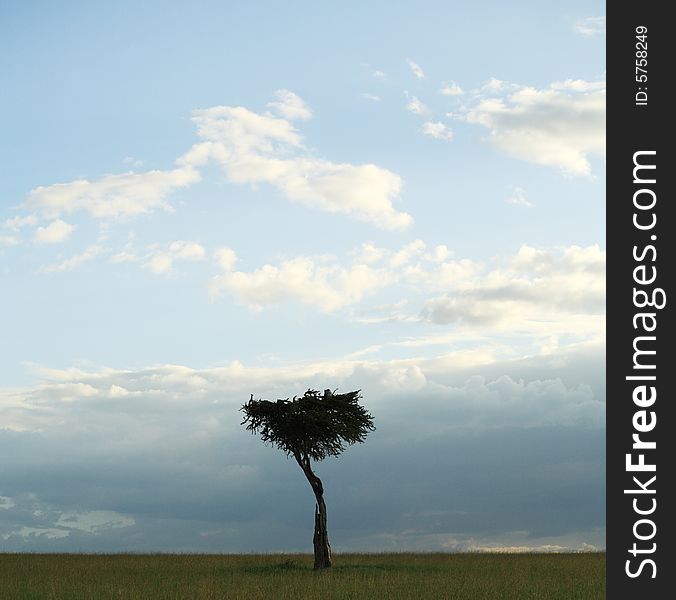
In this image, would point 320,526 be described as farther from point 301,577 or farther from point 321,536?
point 301,577

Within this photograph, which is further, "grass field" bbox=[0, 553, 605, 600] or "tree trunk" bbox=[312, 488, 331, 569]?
"tree trunk" bbox=[312, 488, 331, 569]

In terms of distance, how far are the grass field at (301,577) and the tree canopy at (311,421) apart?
612 centimetres

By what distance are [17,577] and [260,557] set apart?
1762cm

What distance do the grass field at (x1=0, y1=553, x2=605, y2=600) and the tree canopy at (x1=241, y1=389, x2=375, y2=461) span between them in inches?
241

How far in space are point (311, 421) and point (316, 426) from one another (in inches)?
14.6

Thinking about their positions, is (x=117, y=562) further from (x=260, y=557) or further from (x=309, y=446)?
(x=309, y=446)

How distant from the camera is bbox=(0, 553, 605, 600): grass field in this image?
30016 mm

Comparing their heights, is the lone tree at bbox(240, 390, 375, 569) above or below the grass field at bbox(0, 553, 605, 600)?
above

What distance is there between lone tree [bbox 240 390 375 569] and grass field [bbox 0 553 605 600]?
3.21 metres

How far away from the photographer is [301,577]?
3725 cm

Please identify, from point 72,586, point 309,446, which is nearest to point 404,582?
point 309,446

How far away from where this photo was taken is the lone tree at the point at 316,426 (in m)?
42.0

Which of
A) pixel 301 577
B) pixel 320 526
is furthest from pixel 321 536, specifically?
pixel 301 577

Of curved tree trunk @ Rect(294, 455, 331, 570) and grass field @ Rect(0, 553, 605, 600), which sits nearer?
grass field @ Rect(0, 553, 605, 600)
